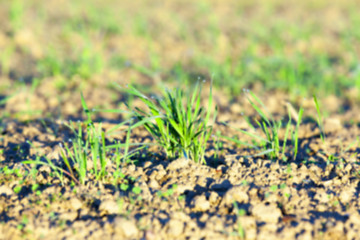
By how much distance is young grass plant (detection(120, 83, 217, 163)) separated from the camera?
2103 millimetres

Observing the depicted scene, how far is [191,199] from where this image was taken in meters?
1.98

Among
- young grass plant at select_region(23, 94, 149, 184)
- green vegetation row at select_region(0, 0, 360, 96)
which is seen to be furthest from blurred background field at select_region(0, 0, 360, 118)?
young grass plant at select_region(23, 94, 149, 184)

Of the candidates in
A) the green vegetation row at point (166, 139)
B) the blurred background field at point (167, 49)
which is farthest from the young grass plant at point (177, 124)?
the blurred background field at point (167, 49)

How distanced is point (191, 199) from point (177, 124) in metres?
0.41

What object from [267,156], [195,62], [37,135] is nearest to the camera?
[267,156]

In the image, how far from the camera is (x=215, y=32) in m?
4.80

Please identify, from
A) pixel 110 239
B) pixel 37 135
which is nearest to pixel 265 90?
pixel 37 135

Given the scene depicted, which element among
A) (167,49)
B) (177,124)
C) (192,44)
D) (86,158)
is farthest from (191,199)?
(192,44)

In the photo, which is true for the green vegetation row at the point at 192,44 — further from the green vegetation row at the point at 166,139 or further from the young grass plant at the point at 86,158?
the young grass plant at the point at 86,158

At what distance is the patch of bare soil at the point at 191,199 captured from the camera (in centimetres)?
178

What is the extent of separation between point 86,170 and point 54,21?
353cm

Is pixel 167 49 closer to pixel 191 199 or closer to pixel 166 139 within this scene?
pixel 166 139

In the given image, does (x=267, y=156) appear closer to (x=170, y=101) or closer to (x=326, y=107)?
(x=170, y=101)

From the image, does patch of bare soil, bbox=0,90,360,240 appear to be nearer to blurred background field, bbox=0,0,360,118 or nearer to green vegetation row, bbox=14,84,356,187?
green vegetation row, bbox=14,84,356,187
